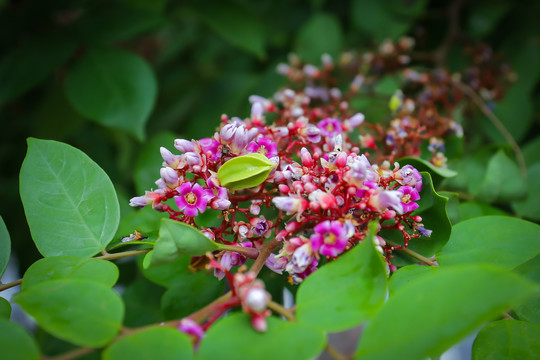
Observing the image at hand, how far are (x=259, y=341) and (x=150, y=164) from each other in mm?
767

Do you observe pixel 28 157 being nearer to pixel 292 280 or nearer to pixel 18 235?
pixel 292 280

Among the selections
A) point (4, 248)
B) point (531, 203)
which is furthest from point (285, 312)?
point (531, 203)

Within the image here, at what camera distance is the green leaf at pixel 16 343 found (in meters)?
0.60

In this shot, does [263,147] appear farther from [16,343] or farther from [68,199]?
[16,343]

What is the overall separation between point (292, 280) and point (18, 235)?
5.56 feet

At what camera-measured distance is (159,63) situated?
101 inches

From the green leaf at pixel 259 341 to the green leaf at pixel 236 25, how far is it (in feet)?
4.45

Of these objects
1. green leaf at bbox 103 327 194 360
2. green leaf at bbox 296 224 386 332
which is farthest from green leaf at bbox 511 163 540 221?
green leaf at bbox 103 327 194 360

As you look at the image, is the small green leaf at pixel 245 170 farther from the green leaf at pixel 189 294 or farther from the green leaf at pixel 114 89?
the green leaf at pixel 114 89

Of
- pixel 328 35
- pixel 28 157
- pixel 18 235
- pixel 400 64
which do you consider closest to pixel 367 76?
pixel 400 64

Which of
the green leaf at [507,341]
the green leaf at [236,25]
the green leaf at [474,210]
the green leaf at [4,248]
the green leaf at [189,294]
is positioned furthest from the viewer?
the green leaf at [236,25]

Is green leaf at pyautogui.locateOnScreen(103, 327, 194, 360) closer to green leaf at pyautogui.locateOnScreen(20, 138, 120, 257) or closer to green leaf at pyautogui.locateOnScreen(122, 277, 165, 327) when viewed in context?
green leaf at pyautogui.locateOnScreen(20, 138, 120, 257)

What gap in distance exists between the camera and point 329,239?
0.71 m

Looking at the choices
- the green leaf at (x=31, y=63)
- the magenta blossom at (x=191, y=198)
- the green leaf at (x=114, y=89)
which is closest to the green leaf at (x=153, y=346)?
the magenta blossom at (x=191, y=198)
